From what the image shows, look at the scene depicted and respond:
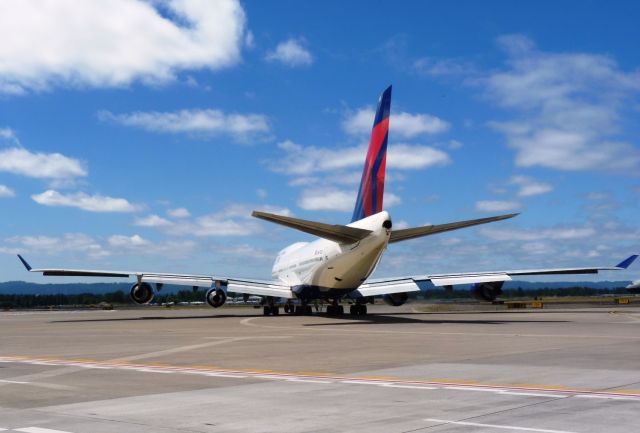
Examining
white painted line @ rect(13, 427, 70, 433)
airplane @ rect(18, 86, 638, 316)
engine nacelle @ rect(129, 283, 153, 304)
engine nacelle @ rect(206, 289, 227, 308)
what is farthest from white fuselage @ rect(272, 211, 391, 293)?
white painted line @ rect(13, 427, 70, 433)

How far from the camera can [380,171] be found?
47438 millimetres

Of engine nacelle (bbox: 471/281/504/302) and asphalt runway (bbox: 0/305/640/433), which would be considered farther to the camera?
engine nacelle (bbox: 471/281/504/302)

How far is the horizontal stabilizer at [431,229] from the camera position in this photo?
3494 cm

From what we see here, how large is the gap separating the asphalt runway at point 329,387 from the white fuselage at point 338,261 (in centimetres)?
1700

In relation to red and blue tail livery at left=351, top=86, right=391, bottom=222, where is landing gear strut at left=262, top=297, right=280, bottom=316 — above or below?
below

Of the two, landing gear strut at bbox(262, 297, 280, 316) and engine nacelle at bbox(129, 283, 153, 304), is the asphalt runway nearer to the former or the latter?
engine nacelle at bbox(129, 283, 153, 304)

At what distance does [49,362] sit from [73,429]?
11548 millimetres

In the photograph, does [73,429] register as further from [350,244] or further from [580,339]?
[350,244]

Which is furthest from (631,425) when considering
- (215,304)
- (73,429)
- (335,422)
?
(215,304)

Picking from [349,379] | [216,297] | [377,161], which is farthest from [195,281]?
[349,379]

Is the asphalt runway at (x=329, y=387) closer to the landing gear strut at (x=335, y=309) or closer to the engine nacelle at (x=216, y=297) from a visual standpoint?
the engine nacelle at (x=216, y=297)

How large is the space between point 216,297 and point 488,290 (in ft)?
69.3

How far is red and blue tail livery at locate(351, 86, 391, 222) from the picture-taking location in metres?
46.9

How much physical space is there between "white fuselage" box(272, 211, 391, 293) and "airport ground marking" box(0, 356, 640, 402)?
24.0 m
